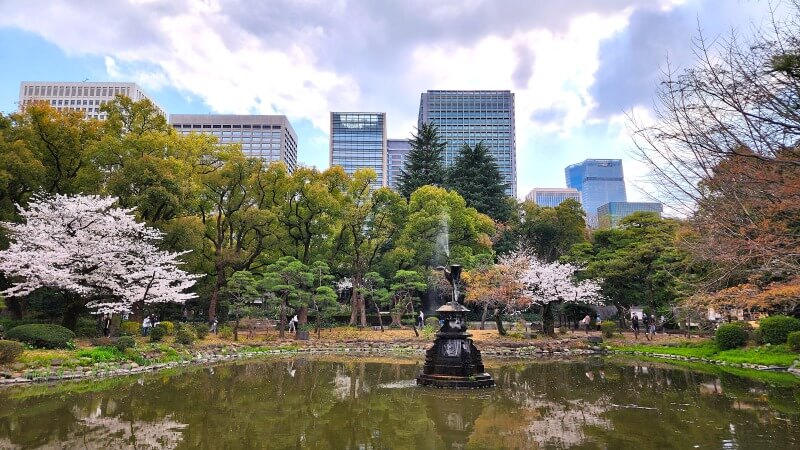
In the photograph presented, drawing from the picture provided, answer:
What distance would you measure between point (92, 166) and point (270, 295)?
962 centimetres

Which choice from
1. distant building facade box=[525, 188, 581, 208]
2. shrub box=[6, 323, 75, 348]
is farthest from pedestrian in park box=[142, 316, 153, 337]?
distant building facade box=[525, 188, 581, 208]

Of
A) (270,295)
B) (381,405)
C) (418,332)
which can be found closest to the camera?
(381,405)

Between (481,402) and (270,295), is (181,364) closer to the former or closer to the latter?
(270,295)

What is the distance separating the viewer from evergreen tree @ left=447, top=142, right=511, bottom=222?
41406 mm

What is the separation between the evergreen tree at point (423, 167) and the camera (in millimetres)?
43344

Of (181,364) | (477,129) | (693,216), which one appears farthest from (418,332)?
(477,129)

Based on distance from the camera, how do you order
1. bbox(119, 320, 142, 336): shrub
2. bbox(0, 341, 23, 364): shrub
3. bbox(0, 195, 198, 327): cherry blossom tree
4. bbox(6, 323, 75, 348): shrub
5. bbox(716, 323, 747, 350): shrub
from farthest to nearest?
bbox(119, 320, 142, 336): shrub < bbox(716, 323, 747, 350): shrub < bbox(0, 195, 198, 327): cherry blossom tree < bbox(6, 323, 75, 348): shrub < bbox(0, 341, 23, 364): shrub

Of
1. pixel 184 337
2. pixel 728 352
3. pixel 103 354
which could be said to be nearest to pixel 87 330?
pixel 184 337

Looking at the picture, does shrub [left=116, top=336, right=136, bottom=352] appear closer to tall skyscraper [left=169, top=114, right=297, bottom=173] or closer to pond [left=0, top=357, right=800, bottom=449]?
pond [left=0, top=357, right=800, bottom=449]

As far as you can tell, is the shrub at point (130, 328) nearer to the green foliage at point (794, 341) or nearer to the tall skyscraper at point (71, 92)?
the green foliage at point (794, 341)

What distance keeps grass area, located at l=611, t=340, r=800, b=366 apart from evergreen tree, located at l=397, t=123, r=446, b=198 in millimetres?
23827

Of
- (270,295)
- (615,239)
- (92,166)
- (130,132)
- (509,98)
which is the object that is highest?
(509,98)

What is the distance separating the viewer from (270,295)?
77.2ft

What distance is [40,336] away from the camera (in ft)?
48.3
